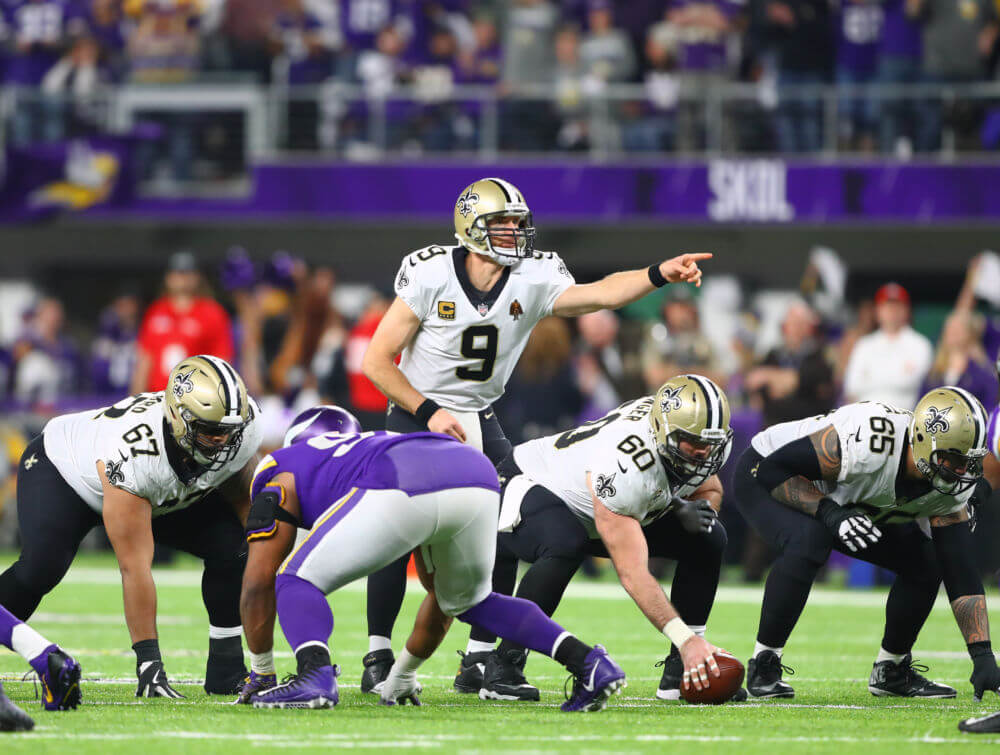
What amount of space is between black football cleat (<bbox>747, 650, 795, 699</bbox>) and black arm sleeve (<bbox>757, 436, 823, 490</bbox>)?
737 mm

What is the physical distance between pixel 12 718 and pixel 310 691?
993 mm

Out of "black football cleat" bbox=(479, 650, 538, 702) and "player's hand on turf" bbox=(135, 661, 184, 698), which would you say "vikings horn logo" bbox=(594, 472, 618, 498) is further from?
"player's hand on turf" bbox=(135, 661, 184, 698)

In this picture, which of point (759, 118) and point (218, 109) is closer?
point (759, 118)

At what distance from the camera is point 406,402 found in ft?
21.9

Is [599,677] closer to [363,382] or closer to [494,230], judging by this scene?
[494,230]

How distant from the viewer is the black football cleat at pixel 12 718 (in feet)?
16.6

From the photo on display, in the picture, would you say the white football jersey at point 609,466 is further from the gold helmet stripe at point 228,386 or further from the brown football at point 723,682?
the gold helmet stripe at point 228,386

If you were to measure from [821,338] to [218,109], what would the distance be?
839cm

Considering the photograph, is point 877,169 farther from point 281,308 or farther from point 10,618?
point 10,618

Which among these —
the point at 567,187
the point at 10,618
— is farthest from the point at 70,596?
the point at 567,187

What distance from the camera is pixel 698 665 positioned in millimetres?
6004

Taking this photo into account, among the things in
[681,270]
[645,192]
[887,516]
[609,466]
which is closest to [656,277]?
[681,270]

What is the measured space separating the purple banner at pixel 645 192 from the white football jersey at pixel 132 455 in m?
11.0

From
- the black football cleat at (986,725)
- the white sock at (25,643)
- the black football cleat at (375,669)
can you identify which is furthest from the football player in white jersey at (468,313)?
the black football cleat at (986,725)
